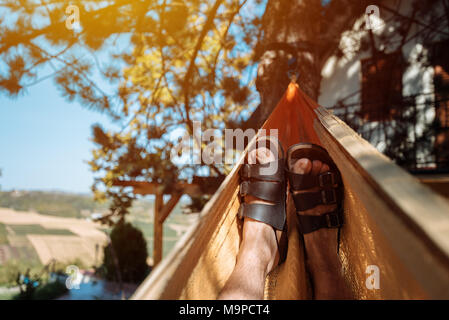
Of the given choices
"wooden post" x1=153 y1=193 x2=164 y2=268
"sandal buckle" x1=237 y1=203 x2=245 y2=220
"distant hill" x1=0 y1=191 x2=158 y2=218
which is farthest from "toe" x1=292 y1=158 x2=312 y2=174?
"distant hill" x1=0 y1=191 x2=158 y2=218

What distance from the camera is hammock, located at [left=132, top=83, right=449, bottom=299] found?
0.34 metres

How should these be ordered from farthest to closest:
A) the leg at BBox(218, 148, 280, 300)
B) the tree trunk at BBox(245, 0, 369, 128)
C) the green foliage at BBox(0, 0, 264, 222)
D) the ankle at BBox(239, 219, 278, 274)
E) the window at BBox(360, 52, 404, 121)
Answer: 1. the window at BBox(360, 52, 404, 121)
2. the green foliage at BBox(0, 0, 264, 222)
3. the tree trunk at BBox(245, 0, 369, 128)
4. the ankle at BBox(239, 219, 278, 274)
5. the leg at BBox(218, 148, 280, 300)

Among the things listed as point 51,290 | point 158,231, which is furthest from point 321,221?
point 51,290

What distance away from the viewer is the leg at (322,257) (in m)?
0.71

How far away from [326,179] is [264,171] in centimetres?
20

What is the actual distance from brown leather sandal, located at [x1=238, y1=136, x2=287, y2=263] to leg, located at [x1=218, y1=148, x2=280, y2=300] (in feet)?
0.06

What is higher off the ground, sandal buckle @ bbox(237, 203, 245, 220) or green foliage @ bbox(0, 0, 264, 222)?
green foliage @ bbox(0, 0, 264, 222)

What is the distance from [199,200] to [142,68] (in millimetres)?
3191

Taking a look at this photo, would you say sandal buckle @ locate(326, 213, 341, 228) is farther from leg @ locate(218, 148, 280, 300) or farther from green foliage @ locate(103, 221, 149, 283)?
green foliage @ locate(103, 221, 149, 283)

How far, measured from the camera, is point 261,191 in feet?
3.06

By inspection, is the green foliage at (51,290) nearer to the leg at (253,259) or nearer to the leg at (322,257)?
the leg at (253,259)

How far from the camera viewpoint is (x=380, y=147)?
4418 millimetres

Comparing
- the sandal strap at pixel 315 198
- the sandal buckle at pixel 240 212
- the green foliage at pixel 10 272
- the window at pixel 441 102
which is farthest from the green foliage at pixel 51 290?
the window at pixel 441 102

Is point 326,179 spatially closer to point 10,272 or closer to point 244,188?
point 244,188
